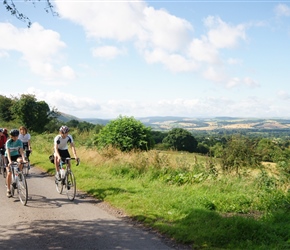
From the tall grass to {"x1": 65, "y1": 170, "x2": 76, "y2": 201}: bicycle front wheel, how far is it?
0.90 m

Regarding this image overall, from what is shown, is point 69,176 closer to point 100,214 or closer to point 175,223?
point 100,214

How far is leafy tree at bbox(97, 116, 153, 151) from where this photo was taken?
19062mm

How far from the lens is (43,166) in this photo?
15797mm

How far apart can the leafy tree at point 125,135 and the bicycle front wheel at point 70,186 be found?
885 centimetres

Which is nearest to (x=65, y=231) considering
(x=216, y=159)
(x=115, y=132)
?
(x=216, y=159)

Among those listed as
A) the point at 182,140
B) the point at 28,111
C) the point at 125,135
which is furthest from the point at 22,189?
the point at 182,140

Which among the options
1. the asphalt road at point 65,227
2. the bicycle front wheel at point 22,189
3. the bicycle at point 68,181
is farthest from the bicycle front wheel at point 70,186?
the bicycle front wheel at point 22,189

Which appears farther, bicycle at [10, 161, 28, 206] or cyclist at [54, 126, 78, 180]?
cyclist at [54, 126, 78, 180]

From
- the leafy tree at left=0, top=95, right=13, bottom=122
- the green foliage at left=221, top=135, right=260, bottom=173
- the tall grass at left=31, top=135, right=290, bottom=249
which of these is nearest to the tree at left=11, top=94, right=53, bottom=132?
the leafy tree at left=0, top=95, right=13, bottom=122

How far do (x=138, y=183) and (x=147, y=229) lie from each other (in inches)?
168

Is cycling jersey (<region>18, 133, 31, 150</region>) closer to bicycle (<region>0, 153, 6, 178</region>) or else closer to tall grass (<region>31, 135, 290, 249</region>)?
bicycle (<region>0, 153, 6, 178</region>)

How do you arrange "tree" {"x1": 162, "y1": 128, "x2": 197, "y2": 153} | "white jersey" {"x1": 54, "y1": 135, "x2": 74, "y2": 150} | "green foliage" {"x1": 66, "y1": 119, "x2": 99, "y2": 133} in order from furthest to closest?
"tree" {"x1": 162, "y1": 128, "x2": 197, "y2": 153}
"green foliage" {"x1": 66, "y1": 119, "x2": 99, "y2": 133}
"white jersey" {"x1": 54, "y1": 135, "x2": 74, "y2": 150}

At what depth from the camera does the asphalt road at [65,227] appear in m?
6.09

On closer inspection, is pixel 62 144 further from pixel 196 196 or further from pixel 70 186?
pixel 196 196
